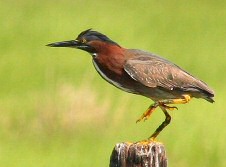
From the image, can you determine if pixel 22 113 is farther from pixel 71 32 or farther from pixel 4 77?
pixel 71 32

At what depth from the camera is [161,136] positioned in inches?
420

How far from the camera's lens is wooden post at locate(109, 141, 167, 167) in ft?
21.8

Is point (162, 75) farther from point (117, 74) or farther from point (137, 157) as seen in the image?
point (137, 157)

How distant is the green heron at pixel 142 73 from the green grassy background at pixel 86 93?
220 cm

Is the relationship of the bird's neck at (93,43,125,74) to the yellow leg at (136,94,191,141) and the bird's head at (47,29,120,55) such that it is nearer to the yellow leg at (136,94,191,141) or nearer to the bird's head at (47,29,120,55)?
the bird's head at (47,29,120,55)

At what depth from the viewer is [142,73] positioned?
7.89 metres

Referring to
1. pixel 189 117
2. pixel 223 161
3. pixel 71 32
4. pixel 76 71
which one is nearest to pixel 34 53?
pixel 76 71

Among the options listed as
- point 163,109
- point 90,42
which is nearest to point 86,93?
point 90,42

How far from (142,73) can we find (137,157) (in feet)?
4.29

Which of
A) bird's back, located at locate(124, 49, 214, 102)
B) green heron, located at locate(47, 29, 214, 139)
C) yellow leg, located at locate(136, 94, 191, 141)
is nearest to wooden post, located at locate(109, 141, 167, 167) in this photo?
yellow leg, located at locate(136, 94, 191, 141)

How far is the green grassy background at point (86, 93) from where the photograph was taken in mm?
10594

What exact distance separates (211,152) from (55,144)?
1.28 m

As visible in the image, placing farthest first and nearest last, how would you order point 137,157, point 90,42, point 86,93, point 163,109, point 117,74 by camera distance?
point 86,93
point 117,74
point 90,42
point 163,109
point 137,157

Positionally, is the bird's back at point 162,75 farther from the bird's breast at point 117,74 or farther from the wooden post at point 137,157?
the wooden post at point 137,157
